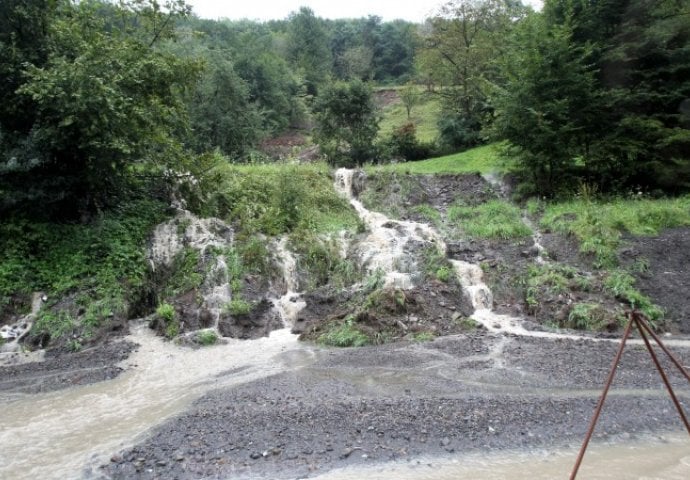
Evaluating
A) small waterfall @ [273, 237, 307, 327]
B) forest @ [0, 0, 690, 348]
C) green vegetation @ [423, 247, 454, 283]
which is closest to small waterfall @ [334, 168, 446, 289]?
green vegetation @ [423, 247, 454, 283]

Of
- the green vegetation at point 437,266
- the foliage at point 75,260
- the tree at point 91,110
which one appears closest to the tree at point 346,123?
the tree at point 91,110

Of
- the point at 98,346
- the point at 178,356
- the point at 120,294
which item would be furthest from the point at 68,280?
the point at 178,356

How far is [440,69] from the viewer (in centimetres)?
3183

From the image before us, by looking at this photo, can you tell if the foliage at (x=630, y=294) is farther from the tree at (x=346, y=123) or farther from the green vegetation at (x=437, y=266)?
the tree at (x=346, y=123)

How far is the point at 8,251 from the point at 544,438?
518 inches

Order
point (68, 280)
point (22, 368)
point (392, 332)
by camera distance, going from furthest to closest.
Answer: point (68, 280), point (392, 332), point (22, 368)

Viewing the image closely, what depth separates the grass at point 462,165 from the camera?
2045 cm

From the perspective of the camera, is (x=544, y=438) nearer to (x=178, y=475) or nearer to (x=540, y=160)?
(x=178, y=475)

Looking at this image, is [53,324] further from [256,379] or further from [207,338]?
[256,379]

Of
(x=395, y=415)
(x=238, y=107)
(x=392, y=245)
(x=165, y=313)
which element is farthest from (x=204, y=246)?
(x=238, y=107)

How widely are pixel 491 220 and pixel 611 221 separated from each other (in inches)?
145

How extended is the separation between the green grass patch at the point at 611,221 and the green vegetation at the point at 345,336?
6.97m

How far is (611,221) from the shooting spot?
1425cm

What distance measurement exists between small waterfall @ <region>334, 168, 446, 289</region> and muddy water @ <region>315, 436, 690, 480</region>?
6499 mm
